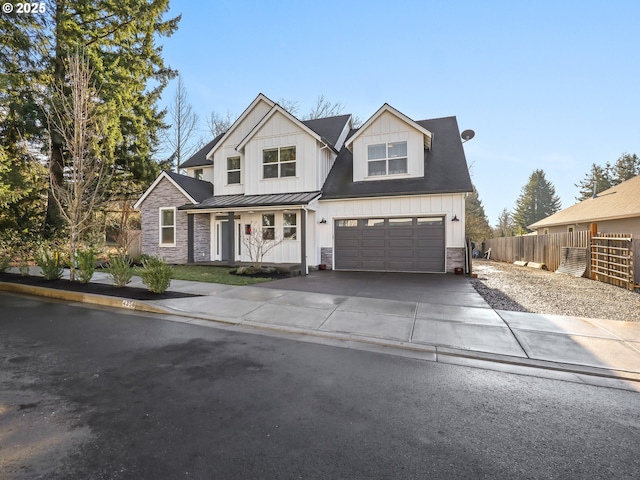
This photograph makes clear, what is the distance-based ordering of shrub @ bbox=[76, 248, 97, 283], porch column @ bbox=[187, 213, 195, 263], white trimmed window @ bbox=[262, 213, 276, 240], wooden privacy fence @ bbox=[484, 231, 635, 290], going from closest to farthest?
shrub @ bbox=[76, 248, 97, 283], wooden privacy fence @ bbox=[484, 231, 635, 290], white trimmed window @ bbox=[262, 213, 276, 240], porch column @ bbox=[187, 213, 195, 263]

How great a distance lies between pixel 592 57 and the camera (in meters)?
12.7

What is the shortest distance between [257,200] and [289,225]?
6.22ft

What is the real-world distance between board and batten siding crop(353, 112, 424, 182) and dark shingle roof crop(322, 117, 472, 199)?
44cm

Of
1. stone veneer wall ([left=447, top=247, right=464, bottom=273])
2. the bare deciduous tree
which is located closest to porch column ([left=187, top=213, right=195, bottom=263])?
the bare deciduous tree

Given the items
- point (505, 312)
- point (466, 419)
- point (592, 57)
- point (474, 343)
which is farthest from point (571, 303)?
point (592, 57)

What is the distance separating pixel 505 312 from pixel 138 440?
23.2 feet

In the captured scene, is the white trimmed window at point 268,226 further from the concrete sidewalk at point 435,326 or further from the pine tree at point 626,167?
the pine tree at point 626,167

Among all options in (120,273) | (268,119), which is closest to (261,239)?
(268,119)

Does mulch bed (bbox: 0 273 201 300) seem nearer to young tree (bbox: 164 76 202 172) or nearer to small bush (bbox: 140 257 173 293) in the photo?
small bush (bbox: 140 257 173 293)

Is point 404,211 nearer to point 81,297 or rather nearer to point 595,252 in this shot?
point 595,252

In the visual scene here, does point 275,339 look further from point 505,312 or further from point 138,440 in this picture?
point 505,312

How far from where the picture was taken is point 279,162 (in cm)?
1526

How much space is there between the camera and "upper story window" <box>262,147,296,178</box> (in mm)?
15141

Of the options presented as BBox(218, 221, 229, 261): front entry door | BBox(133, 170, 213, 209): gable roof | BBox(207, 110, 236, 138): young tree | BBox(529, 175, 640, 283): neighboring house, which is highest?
BBox(207, 110, 236, 138): young tree
